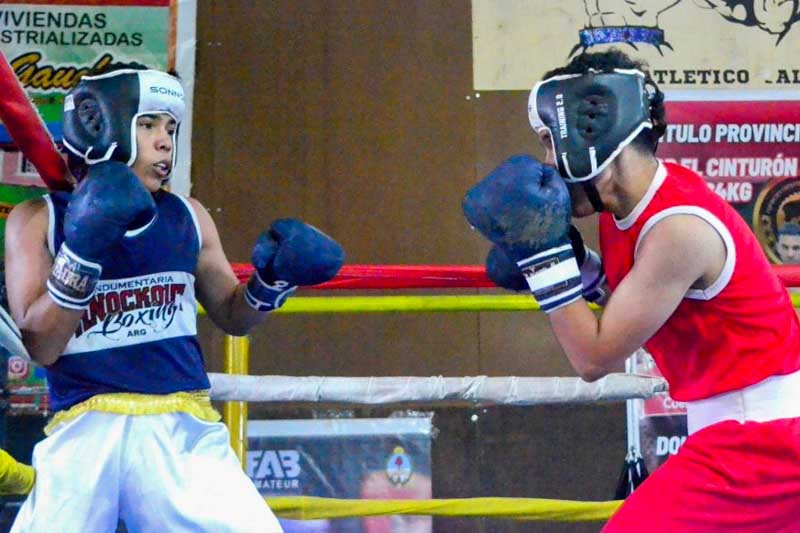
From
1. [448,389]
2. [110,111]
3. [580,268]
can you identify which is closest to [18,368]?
[448,389]

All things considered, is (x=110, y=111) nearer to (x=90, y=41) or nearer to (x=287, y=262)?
(x=287, y=262)

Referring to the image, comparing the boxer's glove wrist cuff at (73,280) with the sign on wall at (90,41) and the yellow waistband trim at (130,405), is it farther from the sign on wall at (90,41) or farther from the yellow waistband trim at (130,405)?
the sign on wall at (90,41)

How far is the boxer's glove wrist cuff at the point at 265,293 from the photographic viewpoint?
2.04 m

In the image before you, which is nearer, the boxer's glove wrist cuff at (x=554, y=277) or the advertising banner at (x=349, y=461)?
the boxer's glove wrist cuff at (x=554, y=277)

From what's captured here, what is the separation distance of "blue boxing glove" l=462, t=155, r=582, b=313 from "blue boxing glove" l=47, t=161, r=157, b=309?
0.54 metres

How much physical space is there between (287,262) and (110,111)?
0.41m

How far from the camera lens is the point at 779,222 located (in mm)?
3844

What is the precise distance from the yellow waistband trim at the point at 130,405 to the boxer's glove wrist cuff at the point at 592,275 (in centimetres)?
74

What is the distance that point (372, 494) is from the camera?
11.5 ft

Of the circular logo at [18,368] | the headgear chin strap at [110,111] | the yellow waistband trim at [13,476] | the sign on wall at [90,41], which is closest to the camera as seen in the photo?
the headgear chin strap at [110,111]

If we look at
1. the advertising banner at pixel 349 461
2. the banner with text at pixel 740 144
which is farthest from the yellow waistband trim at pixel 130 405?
the banner with text at pixel 740 144

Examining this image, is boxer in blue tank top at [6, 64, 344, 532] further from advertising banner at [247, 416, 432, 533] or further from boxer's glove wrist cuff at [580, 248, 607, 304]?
advertising banner at [247, 416, 432, 533]

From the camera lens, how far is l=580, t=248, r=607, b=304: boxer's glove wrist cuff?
2004 millimetres

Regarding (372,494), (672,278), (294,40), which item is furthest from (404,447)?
(672,278)
